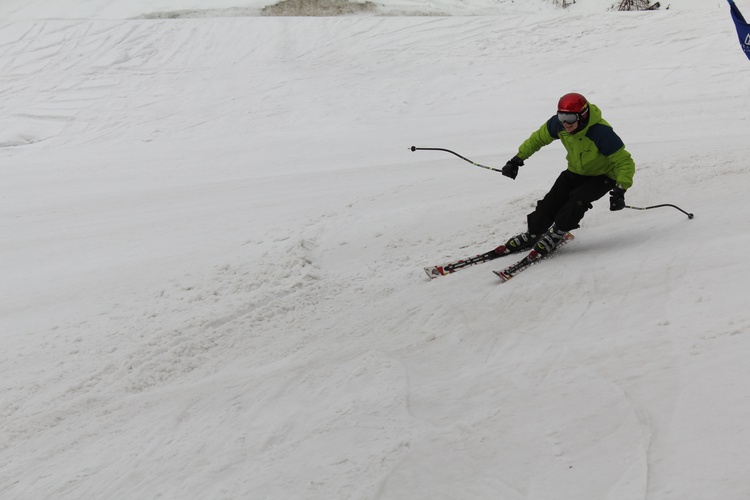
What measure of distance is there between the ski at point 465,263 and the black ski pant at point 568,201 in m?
0.36

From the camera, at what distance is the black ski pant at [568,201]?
20.0 feet

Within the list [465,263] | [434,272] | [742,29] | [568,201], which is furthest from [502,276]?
[742,29]

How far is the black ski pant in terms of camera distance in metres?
6.09

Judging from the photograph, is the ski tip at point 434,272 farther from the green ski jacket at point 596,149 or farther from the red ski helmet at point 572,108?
the red ski helmet at point 572,108

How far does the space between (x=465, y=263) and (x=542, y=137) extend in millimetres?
1418

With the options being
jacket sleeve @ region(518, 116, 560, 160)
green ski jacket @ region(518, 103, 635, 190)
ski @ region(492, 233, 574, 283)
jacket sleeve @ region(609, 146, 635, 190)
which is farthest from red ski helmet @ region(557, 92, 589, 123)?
ski @ region(492, 233, 574, 283)

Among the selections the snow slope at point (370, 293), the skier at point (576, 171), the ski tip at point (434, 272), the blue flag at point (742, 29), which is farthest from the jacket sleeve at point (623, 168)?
the blue flag at point (742, 29)

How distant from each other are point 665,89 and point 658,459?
11343 millimetres

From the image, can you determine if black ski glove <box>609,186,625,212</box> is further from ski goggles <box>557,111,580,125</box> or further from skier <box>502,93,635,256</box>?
ski goggles <box>557,111,580,125</box>

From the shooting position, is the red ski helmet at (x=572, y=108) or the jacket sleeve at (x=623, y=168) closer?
the red ski helmet at (x=572, y=108)

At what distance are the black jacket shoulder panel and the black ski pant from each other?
363 millimetres

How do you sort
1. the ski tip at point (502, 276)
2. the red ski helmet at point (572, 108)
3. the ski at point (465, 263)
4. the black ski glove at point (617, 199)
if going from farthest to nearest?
the ski at point (465, 263) → the ski tip at point (502, 276) → the black ski glove at point (617, 199) → the red ski helmet at point (572, 108)

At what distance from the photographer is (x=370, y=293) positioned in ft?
20.6

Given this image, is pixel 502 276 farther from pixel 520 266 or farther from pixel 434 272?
pixel 434 272
